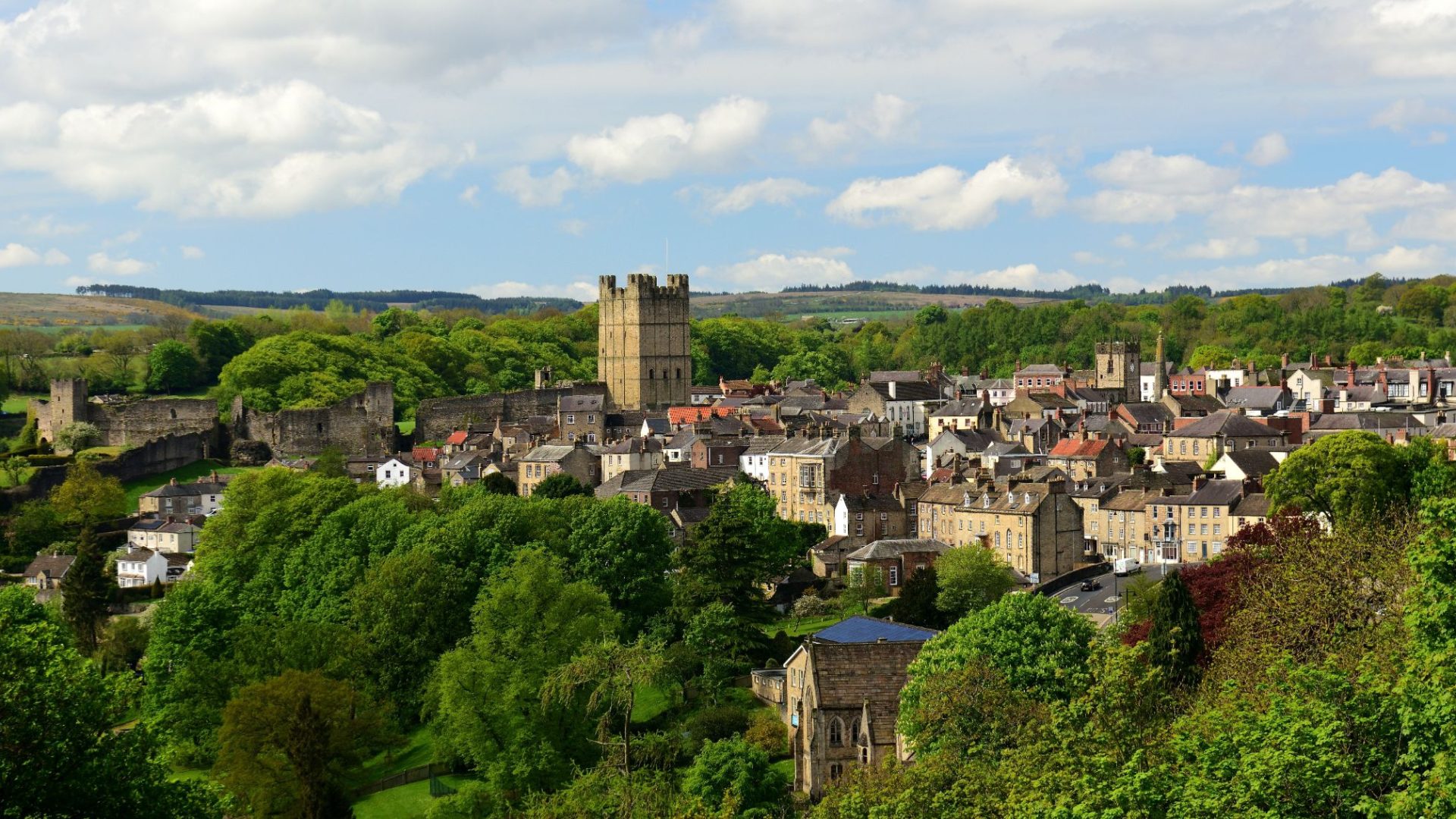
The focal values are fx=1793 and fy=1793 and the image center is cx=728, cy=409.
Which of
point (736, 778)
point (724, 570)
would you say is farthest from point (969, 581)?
point (736, 778)

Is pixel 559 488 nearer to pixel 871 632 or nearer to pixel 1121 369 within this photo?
pixel 871 632

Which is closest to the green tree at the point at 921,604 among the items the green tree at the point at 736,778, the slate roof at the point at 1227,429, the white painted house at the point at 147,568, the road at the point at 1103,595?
the road at the point at 1103,595

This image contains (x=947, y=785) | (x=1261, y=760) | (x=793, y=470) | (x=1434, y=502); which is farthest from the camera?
(x=793, y=470)

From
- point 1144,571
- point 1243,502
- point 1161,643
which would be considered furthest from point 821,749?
point 1243,502

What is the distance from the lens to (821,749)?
3362 cm

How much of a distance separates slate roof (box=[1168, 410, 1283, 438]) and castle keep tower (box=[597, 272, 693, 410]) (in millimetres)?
45981

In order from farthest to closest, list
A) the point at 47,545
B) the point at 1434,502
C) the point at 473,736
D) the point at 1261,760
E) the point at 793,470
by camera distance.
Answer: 1. the point at 47,545
2. the point at 793,470
3. the point at 473,736
4. the point at 1434,502
5. the point at 1261,760

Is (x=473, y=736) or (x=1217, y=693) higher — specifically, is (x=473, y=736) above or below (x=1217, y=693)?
below

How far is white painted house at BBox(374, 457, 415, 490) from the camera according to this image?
261 feet

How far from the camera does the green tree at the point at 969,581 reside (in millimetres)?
45438

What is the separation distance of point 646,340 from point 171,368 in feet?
92.8

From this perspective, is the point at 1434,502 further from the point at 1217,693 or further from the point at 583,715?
the point at 583,715

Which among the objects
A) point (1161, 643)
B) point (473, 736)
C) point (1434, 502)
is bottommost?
point (473, 736)

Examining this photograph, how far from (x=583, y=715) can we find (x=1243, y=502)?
76.6 ft
